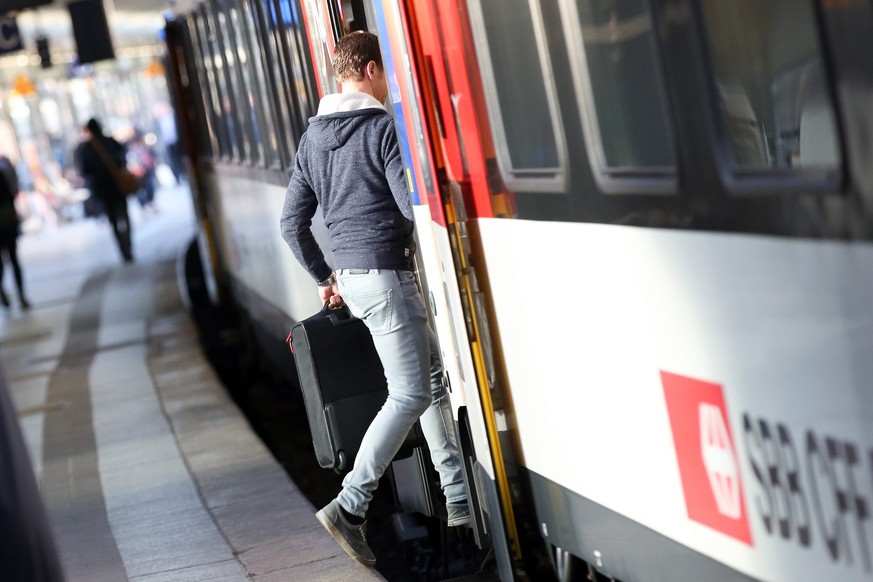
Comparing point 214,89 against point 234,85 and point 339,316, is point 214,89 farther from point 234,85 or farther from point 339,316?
point 339,316

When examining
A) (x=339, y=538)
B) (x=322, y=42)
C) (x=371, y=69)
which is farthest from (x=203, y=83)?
(x=339, y=538)

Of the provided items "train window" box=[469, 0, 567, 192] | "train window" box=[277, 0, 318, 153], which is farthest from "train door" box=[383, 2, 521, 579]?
"train window" box=[277, 0, 318, 153]

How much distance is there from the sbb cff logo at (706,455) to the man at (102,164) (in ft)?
62.7

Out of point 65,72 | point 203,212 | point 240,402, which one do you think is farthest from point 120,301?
point 65,72

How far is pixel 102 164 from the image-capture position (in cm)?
2147

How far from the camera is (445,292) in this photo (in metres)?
4.54

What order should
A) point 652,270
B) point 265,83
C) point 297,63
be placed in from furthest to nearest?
1. point 265,83
2. point 297,63
3. point 652,270

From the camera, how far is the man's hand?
5.46 meters

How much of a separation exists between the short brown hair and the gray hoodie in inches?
3.0

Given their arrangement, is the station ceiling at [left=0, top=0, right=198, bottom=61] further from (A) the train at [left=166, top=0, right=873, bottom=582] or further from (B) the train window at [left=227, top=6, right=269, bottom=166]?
(A) the train at [left=166, top=0, right=873, bottom=582]

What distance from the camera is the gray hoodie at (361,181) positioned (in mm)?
4988

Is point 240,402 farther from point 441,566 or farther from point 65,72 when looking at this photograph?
point 65,72

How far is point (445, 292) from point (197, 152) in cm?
1174

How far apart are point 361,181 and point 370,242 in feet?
0.74
